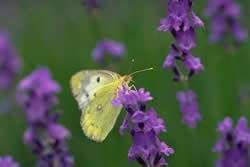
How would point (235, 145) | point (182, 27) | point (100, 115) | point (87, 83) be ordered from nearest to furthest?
point (182, 27)
point (235, 145)
point (100, 115)
point (87, 83)

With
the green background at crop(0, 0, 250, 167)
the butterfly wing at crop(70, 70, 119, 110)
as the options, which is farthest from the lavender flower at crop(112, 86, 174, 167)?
the green background at crop(0, 0, 250, 167)

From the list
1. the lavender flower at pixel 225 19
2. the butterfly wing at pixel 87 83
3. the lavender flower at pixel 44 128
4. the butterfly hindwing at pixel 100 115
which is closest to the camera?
the butterfly hindwing at pixel 100 115

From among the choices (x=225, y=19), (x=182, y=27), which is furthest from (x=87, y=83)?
(x=225, y=19)

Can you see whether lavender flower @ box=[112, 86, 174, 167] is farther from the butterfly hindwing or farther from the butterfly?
the butterfly hindwing

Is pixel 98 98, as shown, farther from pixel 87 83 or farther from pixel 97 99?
pixel 87 83

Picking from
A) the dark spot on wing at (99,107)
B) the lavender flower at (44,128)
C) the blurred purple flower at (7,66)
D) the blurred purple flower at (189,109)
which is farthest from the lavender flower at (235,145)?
the blurred purple flower at (7,66)

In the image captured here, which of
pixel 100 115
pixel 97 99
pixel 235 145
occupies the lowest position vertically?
pixel 235 145

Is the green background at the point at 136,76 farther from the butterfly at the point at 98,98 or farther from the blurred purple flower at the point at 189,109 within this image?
the butterfly at the point at 98,98
